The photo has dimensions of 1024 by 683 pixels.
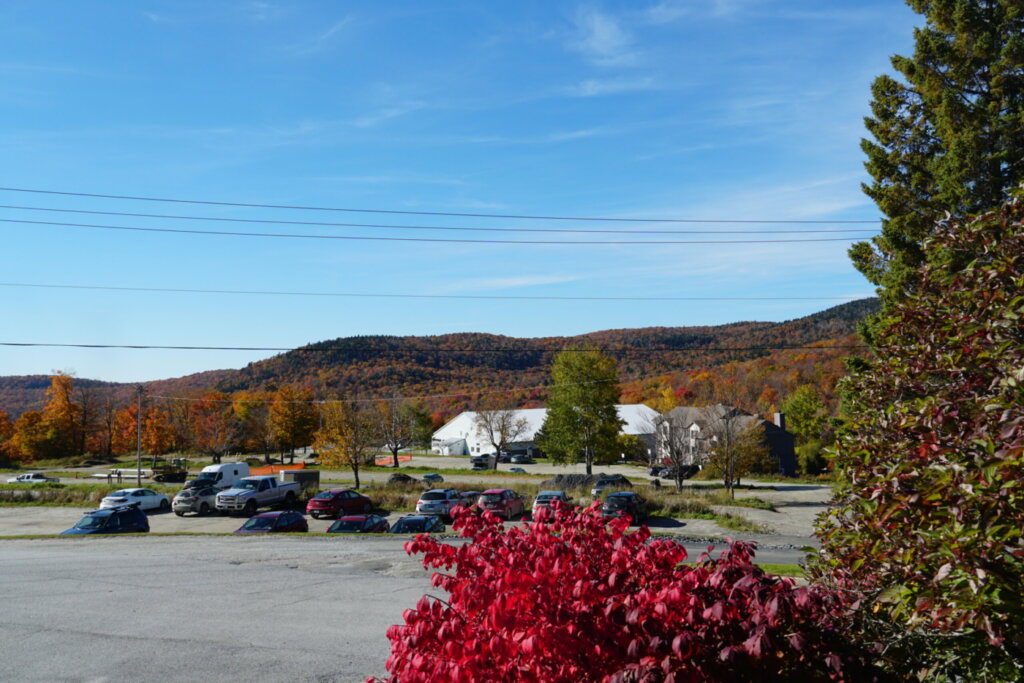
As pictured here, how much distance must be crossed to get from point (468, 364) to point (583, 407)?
96729mm

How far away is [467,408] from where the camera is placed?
409 ft

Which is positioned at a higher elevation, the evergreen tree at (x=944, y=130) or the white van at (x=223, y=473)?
the evergreen tree at (x=944, y=130)

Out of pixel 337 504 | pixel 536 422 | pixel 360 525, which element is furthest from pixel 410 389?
pixel 360 525

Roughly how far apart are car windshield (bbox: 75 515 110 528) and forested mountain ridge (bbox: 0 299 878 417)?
3473 inches

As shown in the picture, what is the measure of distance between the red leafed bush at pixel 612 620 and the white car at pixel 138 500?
34475 millimetres

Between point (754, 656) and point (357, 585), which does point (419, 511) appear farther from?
point (754, 656)

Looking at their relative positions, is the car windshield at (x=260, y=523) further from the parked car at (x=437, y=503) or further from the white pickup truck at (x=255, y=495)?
the white pickup truck at (x=255, y=495)

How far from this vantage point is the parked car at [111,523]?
25422 mm

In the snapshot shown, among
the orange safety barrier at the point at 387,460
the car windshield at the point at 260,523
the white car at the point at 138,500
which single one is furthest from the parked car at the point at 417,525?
the orange safety barrier at the point at 387,460

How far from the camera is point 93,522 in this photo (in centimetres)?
2566

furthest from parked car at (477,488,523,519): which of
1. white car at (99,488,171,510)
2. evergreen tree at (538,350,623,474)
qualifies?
evergreen tree at (538,350,623,474)

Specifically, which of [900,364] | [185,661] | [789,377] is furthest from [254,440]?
[900,364]

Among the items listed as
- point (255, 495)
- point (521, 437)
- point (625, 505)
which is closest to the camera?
point (625, 505)

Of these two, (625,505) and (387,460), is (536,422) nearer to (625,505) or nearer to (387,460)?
(387,460)
